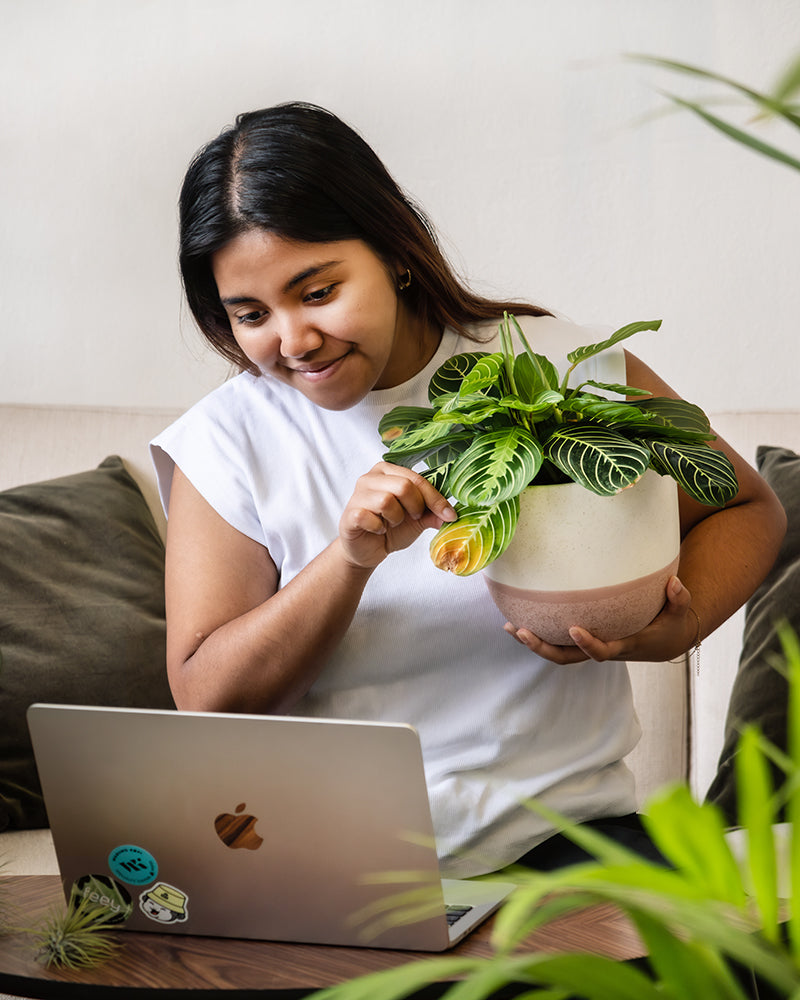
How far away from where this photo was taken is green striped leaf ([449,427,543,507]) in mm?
814

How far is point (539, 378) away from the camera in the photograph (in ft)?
3.03

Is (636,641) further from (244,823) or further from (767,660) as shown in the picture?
(767,660)

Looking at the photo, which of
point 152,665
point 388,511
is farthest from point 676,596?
point 152,665

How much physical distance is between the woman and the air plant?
14 centimetres

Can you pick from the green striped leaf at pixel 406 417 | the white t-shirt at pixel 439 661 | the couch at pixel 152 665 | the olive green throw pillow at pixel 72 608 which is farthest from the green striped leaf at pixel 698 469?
the olive green throw pillow at pixel 72 608

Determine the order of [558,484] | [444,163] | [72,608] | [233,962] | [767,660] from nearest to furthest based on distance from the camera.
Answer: [233,962]
[558,484]
[767,660]
[72,608]
[444,163]

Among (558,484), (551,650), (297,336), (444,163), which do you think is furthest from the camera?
(444,163)

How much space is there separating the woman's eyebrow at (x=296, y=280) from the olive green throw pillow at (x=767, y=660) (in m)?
0.81

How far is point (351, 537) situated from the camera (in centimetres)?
100

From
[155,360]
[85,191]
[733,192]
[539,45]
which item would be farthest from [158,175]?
[733,192]

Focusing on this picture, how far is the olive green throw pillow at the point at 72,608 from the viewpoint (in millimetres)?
1630

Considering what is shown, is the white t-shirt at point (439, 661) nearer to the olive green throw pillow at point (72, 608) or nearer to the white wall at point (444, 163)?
the olive green throw pillow at point (72, 608)

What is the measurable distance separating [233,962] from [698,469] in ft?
1.70

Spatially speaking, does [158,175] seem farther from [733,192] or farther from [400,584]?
[400,584]
